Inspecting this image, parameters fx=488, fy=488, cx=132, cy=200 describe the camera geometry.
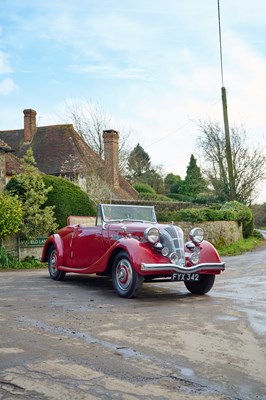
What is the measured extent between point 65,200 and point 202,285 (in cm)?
799

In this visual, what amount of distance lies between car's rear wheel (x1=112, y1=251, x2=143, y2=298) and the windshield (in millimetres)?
1370

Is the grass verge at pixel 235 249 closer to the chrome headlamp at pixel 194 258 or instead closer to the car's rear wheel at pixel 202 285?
the car's rear wheel at pixel 202 285

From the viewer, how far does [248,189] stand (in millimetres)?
29062

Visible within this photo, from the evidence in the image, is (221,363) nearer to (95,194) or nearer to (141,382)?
(141,382)

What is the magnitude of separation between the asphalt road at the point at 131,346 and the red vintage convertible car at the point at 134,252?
379 mm

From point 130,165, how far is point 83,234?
128 feet

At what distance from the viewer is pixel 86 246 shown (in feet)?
30.2

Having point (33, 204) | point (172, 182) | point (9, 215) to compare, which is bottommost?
point (9, 215)

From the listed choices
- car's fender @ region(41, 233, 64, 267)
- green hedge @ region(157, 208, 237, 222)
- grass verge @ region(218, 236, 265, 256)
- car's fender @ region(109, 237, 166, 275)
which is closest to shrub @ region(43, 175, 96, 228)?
car's fender @ region(41, 233, 64, 267)

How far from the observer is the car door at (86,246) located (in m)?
8.92

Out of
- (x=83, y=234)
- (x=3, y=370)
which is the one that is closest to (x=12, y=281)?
(x=83, y=234)

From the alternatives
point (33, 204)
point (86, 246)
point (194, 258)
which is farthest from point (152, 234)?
point (33, 204)

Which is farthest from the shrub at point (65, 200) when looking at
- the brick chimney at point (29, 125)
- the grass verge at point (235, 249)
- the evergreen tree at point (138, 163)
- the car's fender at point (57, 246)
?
the evergreen tree at point (138, 163)

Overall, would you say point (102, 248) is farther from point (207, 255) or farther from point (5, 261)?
point (5, 261)
